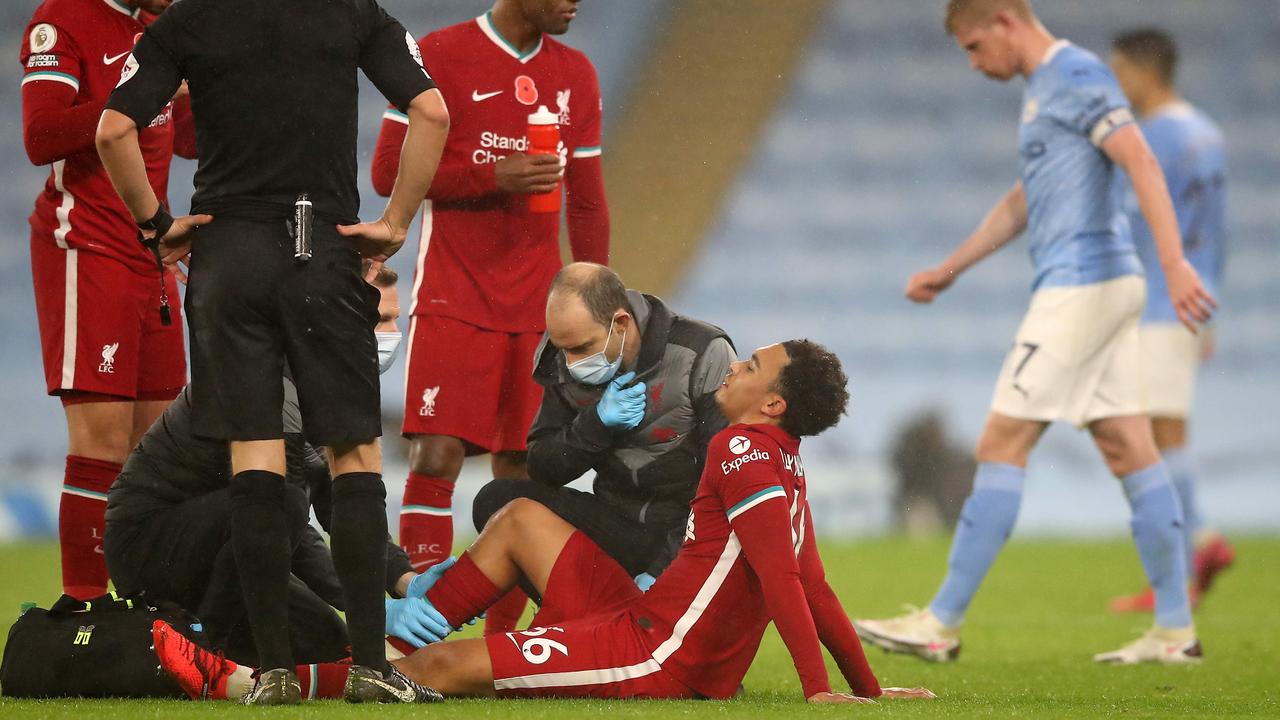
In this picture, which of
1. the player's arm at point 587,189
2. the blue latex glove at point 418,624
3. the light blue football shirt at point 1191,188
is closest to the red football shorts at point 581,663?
the blue latex glove at point 418,624

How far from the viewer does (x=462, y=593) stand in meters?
3.39

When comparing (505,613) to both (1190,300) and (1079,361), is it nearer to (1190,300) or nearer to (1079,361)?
(1079,361)

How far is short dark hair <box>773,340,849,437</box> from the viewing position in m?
3.21

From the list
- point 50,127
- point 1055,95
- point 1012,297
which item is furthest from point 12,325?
point 1055,95

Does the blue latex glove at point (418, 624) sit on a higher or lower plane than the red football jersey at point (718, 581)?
lower

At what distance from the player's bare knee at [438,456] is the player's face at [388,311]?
0.47m

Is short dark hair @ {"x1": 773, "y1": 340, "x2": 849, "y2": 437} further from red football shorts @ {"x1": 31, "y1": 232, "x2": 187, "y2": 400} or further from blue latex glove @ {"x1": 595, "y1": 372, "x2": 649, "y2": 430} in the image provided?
red football shorts @ {"x1": 31, "y1": 232, "x2": 187, "y2": 400}

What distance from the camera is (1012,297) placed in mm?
14539

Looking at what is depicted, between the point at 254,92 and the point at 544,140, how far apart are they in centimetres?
135

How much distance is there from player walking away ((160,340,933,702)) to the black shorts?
53 centimetres

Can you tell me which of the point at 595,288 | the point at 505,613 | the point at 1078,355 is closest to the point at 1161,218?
the point at 1078,355

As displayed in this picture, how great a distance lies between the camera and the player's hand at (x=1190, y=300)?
13.8ft

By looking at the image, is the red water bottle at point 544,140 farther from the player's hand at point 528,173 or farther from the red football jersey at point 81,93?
the red football jersey at point 81,93

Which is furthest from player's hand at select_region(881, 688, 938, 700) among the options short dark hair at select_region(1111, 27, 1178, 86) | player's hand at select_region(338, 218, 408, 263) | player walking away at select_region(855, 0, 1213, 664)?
short dark hair at select_region(1111, 27, 1178, 86)
